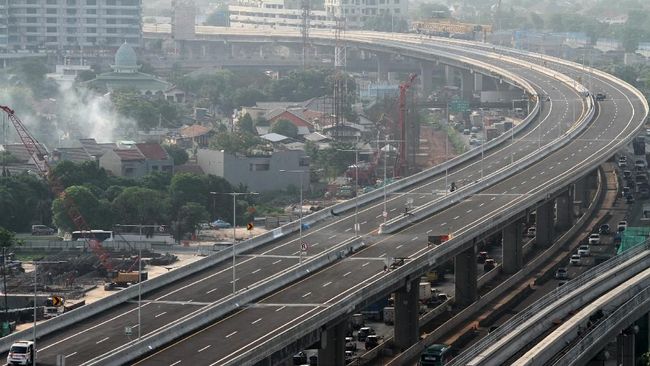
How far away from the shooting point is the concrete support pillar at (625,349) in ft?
320

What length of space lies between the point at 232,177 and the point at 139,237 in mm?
34049

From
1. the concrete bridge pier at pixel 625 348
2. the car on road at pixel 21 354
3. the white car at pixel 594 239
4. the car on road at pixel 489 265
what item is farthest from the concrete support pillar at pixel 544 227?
the car on road at pixel 21 354

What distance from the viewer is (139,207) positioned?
152m

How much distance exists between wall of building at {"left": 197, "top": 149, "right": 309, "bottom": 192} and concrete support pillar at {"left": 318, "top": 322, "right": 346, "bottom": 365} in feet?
265

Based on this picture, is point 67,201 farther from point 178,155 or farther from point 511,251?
point 511,251

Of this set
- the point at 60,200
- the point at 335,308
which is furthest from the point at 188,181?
the point at 335,308

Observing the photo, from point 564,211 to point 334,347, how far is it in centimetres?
6288

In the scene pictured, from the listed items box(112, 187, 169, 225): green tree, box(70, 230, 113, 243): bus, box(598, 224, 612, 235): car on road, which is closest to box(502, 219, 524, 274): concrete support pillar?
box(598, 224, 612, 235): car on road

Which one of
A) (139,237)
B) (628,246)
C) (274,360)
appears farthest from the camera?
(139,237)

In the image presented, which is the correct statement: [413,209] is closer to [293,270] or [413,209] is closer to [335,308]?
[293,270]

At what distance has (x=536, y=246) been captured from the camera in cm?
14588

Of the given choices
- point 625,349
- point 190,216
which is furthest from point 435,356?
point 190,216

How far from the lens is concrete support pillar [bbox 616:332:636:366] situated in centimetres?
9744

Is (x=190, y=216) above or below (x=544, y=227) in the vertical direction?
below
